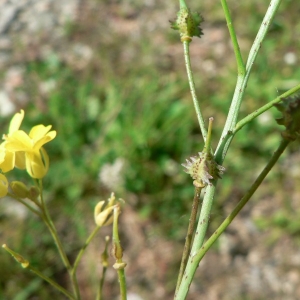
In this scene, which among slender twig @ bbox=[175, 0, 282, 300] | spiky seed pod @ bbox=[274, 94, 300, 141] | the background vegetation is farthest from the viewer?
the background vegetation

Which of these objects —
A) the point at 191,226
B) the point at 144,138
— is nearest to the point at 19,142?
the point at 191,226

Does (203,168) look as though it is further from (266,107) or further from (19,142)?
(19,142)

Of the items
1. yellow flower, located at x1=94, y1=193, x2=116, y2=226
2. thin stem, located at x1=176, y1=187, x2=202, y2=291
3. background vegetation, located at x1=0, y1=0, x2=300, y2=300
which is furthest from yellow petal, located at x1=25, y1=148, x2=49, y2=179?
background vegetation, located at x1=0, y1=0, x2=300, y2=300

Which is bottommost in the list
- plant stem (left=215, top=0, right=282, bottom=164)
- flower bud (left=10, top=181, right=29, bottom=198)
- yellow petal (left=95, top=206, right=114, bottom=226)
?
yellow petal (left=95, top=206, right=114, bottom=226)

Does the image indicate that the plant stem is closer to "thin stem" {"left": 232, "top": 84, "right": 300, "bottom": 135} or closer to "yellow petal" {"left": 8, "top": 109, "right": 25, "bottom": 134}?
"thin stem" {"left": 232, "top": 84, "right": 300, "bottom": 135}

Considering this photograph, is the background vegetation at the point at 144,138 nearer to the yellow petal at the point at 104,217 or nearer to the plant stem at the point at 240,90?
Answer: the yellow petal at the point at 104,217

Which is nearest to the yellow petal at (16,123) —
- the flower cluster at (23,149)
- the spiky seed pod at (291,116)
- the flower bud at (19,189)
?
the flower cluster at (23,149)
